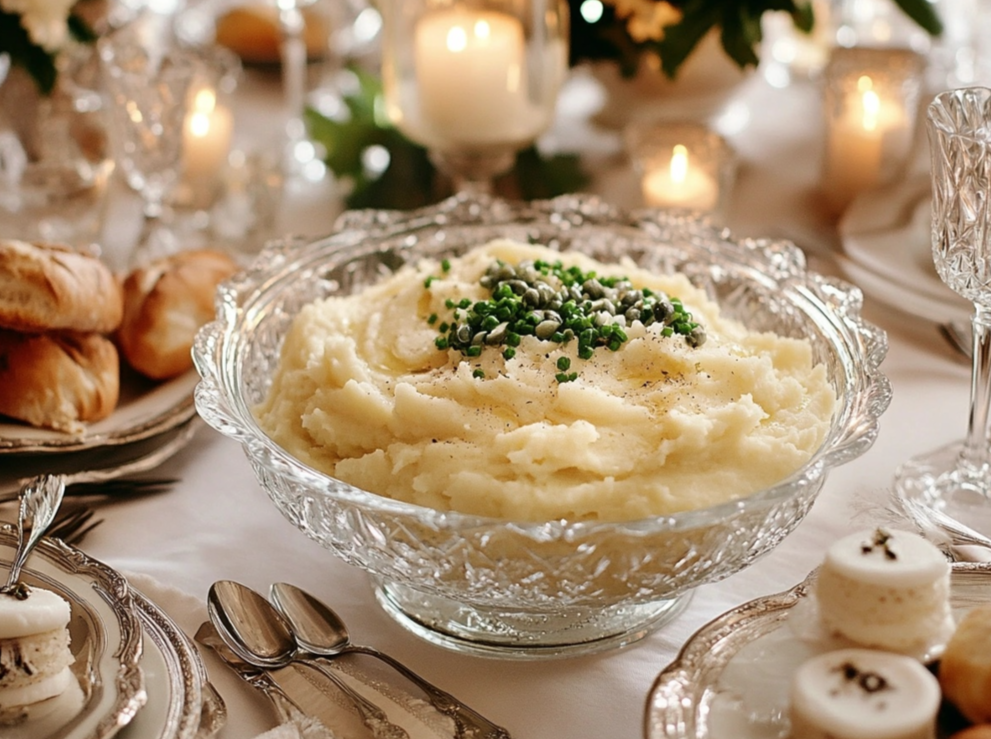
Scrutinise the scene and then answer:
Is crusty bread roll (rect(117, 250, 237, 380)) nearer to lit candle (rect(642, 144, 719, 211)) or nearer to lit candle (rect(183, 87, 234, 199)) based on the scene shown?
lit candle (rect(183, 87, 234, 199))

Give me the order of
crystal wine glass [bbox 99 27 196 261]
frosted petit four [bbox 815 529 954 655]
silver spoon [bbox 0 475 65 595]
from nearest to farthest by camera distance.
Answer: frosted petit four [bbox 815 529 954 655] < silver spoon [bbox 0 475 65 595] < crystal wine glass [bbox 99 27 196 261]

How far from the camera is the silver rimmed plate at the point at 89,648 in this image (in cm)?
152

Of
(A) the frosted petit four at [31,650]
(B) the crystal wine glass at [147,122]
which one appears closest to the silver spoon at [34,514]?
(A) the frosted petit four at [31,650]

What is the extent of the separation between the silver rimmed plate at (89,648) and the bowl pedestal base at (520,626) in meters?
0.48

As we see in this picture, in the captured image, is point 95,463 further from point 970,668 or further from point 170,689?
point 970,668

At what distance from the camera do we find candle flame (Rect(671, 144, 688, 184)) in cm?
333

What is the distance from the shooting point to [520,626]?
1.85m

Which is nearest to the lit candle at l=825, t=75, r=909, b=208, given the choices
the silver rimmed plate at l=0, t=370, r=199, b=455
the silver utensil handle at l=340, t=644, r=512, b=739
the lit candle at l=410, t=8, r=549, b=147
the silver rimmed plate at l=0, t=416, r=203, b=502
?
the lit candle at l=410, t=8, r=549, b=147

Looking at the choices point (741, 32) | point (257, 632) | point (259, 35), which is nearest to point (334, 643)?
point (257, 632)

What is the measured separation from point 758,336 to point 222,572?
116 centimetres

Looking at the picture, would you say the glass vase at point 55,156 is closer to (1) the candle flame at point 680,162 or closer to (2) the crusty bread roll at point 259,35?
(2) the crusty bread roll at point 259,35

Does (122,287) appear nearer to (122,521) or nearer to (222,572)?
(122,521)

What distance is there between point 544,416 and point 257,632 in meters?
0.60

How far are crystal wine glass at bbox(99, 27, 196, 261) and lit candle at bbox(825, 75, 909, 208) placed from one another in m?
2.06
